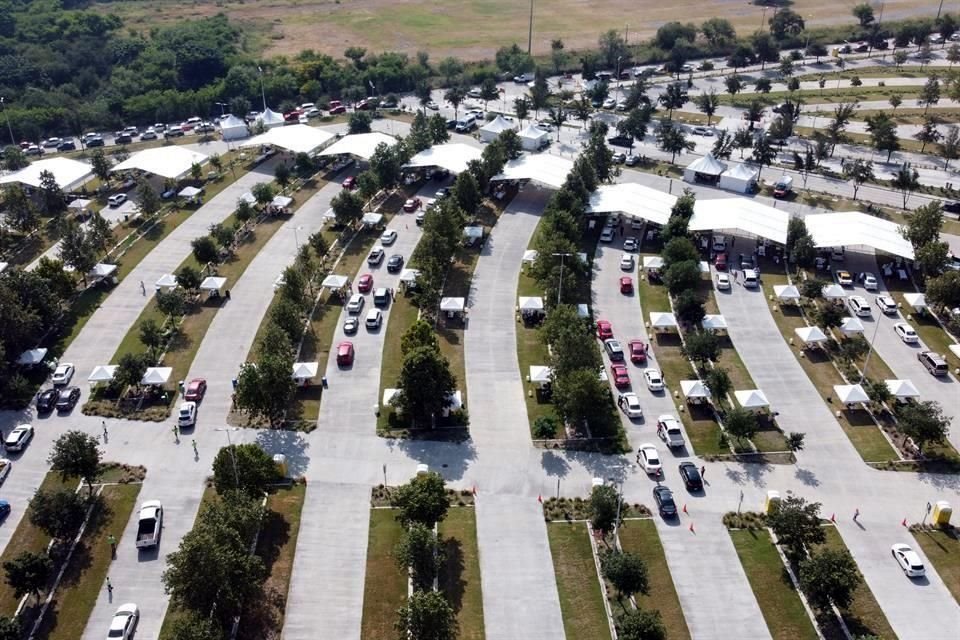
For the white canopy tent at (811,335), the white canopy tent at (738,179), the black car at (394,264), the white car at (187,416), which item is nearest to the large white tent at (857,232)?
the white canopy tent at (738,179)

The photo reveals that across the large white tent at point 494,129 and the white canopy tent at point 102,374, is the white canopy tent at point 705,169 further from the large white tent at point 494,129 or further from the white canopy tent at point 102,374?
the white canopy tent at point 102,374

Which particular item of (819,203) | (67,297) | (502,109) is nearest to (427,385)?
(67,297)

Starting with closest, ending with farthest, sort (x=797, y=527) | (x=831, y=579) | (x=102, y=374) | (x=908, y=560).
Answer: (x=831, y=579)
(x=797, y=527)
(x=908, y=560)
(x=102, y=374)

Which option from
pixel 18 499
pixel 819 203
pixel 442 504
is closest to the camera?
pixel 442 504

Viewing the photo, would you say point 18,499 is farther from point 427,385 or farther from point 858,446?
point 858,446

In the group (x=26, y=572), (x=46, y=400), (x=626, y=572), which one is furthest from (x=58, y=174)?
(x=626, y=572)

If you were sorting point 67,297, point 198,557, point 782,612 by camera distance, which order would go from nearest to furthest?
point 198,557 < point 782,612 < point 67,297

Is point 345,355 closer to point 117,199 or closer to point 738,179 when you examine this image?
point 117,199
